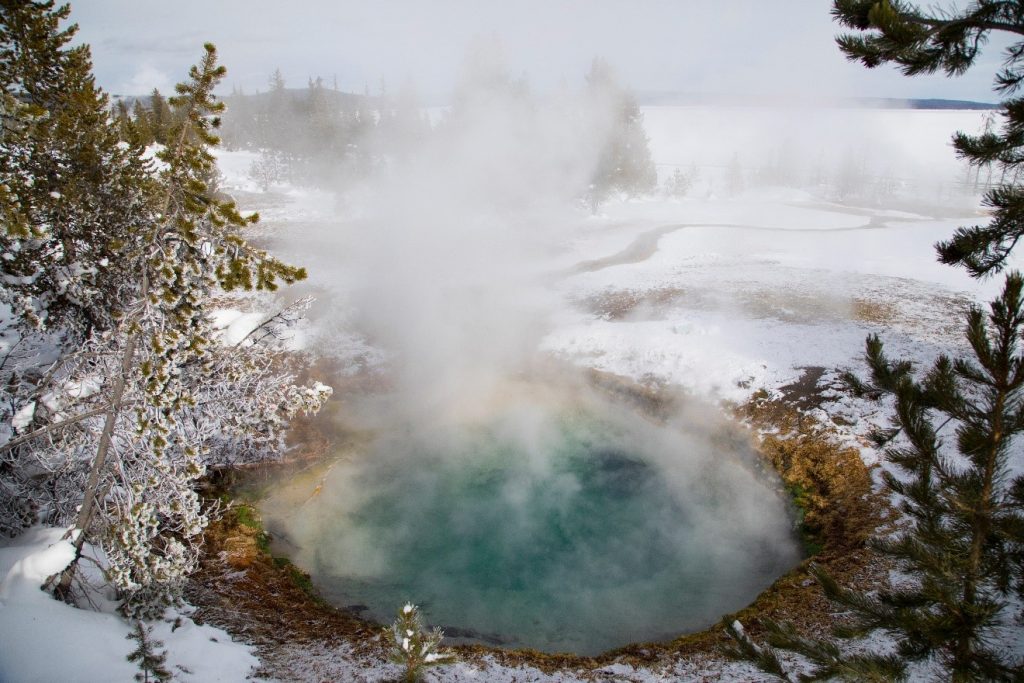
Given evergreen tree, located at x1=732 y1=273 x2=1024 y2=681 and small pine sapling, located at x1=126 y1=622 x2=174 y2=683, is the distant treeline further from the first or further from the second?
evergreen tree, located at x1=732 y1=273 x2=1024 y2=681

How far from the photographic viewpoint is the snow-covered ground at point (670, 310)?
21.4 ft

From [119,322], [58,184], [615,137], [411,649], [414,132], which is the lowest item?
[411,649]

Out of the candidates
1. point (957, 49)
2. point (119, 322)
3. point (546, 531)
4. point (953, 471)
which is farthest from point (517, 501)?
point (957, 49)

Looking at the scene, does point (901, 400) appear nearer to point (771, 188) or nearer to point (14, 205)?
point (14, 205)

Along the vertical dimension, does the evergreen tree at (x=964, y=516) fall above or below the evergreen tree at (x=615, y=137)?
below

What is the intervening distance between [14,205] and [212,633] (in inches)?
251

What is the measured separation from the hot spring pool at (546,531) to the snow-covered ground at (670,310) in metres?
1.63

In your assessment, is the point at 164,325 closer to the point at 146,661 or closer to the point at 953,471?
the point at 146,661

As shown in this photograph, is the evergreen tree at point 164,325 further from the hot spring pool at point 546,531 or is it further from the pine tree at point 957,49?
the pine tree at point 957,49

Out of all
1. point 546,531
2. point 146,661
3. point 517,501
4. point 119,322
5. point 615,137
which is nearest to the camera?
point 146,661

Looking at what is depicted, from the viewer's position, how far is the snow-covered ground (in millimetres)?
6520

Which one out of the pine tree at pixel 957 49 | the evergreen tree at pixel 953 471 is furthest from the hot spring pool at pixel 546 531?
the pine tree at pixel 957 49

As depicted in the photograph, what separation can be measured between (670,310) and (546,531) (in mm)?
12134

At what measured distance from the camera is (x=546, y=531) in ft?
35.3
